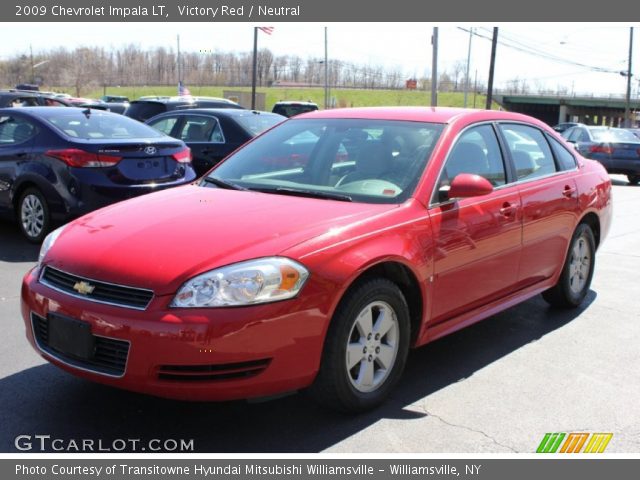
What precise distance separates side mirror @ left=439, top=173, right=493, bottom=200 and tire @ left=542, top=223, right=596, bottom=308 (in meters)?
1.83

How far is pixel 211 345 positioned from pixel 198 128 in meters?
7.67

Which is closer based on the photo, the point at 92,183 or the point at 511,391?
the point at 511,391

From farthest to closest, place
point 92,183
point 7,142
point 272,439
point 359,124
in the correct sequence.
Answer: point 7,142 → point 92,183 → point 359,124 → point 272,439

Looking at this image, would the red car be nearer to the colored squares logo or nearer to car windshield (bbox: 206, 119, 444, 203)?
car windshield (bbox: 206, 119, 444, 203)

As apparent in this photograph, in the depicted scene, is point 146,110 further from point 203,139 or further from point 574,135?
point 574,135

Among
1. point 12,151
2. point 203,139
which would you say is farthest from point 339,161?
point 203,139

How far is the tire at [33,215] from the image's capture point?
24.9 ft

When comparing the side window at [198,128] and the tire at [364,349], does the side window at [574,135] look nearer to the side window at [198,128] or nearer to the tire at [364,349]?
the side window at [198,128]

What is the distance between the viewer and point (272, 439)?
3.39 metres

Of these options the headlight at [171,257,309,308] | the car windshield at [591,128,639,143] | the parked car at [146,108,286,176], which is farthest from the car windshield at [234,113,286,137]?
the car windshield at [591,128,639,143]
